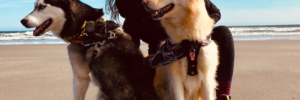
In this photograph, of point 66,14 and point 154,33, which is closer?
point 66,14

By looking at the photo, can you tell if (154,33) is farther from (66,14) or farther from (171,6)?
(66,14)

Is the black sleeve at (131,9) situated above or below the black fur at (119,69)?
above

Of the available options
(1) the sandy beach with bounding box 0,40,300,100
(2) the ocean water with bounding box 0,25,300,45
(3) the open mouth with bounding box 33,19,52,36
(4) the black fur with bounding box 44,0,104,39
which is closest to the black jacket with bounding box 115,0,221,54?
(4) the black fur with bounding box 44,0,104,39

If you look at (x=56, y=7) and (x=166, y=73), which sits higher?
(x=56, y=7)

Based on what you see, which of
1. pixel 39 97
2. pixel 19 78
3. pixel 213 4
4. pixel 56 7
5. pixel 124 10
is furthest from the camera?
pixel 19 78

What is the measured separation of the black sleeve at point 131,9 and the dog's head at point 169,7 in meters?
0.66

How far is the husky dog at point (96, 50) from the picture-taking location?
1.90 meters

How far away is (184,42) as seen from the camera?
6.26ft

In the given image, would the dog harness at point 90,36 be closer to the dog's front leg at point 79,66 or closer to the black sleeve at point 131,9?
the dog's front leg at point 79,66

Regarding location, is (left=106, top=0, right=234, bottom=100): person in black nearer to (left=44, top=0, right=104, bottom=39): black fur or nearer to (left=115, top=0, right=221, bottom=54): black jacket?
(left=115, top=0, right=221, bottom=54): black jacket

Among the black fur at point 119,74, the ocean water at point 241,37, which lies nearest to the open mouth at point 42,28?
the black fur at point 119,74

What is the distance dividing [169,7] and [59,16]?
1.00m

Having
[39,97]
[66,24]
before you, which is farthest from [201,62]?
[39,97]

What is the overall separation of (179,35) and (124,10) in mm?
848
